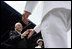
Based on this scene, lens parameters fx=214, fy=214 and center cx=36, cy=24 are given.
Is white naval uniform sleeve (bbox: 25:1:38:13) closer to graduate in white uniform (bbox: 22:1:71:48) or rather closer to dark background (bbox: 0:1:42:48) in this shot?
graduate in white uniform (bbox: 22:1:71:48)

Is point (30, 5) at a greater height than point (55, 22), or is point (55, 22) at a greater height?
point (30, 5)

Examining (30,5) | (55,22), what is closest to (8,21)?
(30,5)

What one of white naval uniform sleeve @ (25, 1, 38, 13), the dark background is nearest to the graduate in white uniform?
white naval uniform sleeve @ (25, 1, 38, 13)

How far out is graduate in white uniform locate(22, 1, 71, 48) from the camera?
1.21 metres

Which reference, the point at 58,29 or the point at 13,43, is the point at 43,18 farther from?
the point at 13,43

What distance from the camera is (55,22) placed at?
4.06 feet

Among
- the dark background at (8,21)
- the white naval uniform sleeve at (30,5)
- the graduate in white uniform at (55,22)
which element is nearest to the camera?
the graduate in white uniform at (55,22)

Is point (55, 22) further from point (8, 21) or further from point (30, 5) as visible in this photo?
point (8, 21)

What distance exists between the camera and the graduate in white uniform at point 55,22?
1.21 m

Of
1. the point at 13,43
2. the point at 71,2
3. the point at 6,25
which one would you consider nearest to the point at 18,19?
the point at 6,25

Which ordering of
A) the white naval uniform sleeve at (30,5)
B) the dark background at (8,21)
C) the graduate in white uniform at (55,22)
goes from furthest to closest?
1. the dark background at (8,21)
2. the white naval uniform sleeve at (30,5)
3. the graduate in white uniform at (55,22)

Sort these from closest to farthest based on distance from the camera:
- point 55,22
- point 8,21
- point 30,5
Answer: point 55,22, point 30,5, point 8,21

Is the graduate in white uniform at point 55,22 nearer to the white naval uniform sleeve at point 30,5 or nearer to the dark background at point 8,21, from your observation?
the white naval uniform sleeve at point 30,5

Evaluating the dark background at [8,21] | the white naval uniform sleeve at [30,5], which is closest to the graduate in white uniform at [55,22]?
the white naval uniform sleeve at [30,5]
